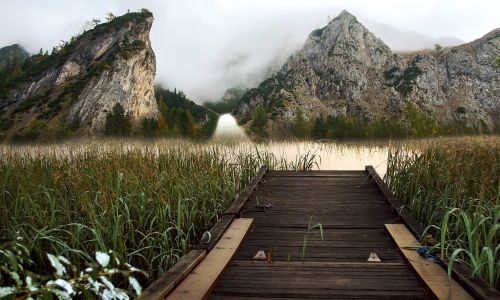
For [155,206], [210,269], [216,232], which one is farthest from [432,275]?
[155,206]

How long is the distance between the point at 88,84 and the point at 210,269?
95497mm

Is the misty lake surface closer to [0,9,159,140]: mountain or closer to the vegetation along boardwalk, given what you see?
the vegetation along boardwalk

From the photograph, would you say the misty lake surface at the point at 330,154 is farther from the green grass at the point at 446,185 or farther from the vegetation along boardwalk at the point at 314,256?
the vegetation along boardwalk at the point at 314,256

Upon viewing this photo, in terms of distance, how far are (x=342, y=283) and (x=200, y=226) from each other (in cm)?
266

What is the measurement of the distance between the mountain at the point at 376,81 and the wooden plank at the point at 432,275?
10729cm

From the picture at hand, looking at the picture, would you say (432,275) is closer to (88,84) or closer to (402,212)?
(402,212)

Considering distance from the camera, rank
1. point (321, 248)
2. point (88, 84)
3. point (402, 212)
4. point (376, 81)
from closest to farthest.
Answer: point (321, 248) < point (402, 212) < point (88, 84) < point (376, 81)

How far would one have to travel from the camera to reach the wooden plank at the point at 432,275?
268cm

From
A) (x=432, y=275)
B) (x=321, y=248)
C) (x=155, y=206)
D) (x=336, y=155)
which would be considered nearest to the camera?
(x=432, y=275)

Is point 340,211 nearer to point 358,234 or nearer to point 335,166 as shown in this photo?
point 358,234

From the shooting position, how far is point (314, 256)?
4004 mm

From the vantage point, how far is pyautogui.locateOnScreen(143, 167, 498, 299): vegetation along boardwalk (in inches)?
111

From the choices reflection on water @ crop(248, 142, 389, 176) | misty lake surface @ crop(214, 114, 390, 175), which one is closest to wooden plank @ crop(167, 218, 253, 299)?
misty lake surface @ crop(214, 114, 390, 175)

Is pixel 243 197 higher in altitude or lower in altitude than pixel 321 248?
higher
